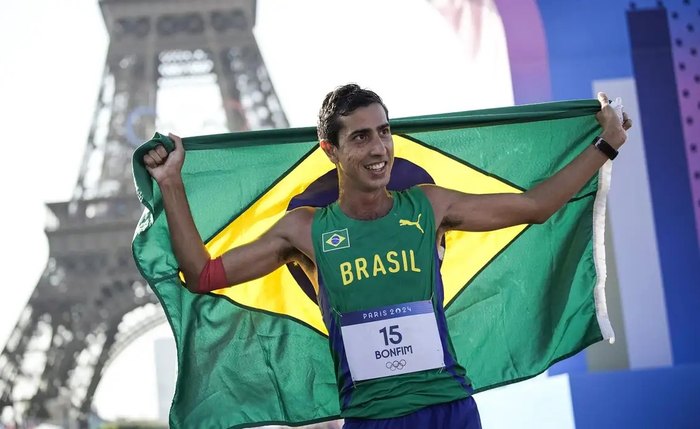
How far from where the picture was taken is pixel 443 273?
3.22 metres

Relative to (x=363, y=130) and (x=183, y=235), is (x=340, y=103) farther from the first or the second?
(x=183, y=235)

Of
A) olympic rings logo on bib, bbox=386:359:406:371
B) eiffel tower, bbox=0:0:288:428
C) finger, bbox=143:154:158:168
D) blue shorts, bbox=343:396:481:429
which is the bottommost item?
blue shorts, bbox=343:396:481:429

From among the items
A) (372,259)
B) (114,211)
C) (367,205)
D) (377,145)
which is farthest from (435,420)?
(114,211)

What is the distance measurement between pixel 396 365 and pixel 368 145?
54 cm

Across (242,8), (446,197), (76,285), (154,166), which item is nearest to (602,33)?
(446,197)

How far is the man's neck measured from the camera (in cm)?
254

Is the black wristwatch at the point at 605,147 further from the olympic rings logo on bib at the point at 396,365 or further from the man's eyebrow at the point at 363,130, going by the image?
the olympic rings logo on bib at the point at 396,365

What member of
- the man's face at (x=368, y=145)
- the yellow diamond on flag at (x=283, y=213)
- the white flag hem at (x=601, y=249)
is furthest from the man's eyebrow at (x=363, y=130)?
the white flag hem at (x=601, y=249)

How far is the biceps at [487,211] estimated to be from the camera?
265 centimetres

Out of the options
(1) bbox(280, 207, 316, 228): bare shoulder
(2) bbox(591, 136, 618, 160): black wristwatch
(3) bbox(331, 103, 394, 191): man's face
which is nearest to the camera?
(3) bbox(331, 103, 394, 191): man's face

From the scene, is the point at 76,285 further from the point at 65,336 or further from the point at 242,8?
the point at 242,8

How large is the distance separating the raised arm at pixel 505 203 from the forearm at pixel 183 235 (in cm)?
63

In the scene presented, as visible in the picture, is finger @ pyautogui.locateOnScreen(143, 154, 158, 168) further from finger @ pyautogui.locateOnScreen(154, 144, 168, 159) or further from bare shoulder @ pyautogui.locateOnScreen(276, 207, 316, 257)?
bare shoulder @ pyautogui.locateOnScreen(276, 207, 316, 257)

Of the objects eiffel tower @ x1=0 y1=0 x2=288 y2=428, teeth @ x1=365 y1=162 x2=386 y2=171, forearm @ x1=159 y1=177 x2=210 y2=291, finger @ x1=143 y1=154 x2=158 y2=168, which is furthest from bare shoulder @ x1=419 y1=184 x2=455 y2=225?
eiffel tower @ x1=0 y1=0 x2=288 y2=428
